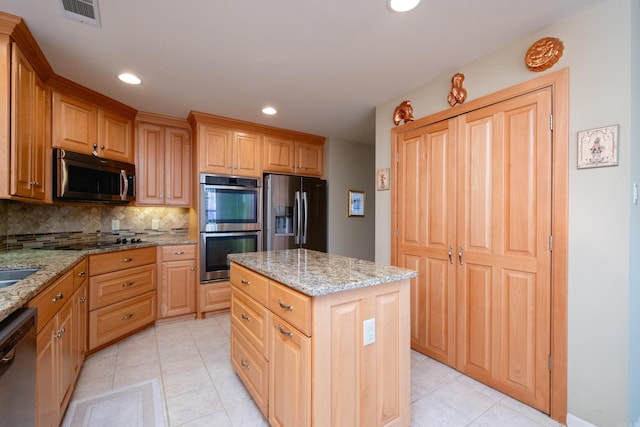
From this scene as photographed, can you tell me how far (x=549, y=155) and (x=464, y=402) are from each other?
1.64 metres

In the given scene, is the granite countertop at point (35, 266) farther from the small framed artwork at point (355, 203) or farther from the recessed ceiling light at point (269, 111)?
the small framed artwork at point (355, 203)

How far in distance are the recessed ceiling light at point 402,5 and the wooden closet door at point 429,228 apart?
0.95m

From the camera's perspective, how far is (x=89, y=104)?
8.52 feet

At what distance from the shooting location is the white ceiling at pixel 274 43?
1544 mm

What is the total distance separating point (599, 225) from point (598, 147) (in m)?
0.42

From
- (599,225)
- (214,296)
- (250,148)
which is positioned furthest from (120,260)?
(599,225)

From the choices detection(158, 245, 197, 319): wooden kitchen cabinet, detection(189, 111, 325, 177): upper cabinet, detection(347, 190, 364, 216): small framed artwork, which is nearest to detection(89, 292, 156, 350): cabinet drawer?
detection(158, 245, 197, 319): wooden kitchen cabinet

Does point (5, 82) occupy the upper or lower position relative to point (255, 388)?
upper

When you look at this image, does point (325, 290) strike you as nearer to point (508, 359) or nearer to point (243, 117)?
point (508, 359)

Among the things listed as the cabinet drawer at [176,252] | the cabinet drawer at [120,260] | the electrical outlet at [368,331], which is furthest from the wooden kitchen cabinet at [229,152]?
the electrical outlet at [368,331]

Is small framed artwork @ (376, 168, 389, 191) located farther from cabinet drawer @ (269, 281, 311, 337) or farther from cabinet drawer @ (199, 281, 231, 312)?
cabinet drawer @ (199, 281, 231, 312)

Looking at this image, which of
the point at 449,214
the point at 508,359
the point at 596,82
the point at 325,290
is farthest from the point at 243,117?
the point at 508,359

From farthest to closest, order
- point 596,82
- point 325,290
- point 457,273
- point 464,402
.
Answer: point 457,273
point 464,402
point 596,82
point 325,290

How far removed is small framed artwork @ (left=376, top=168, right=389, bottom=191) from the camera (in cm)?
274
